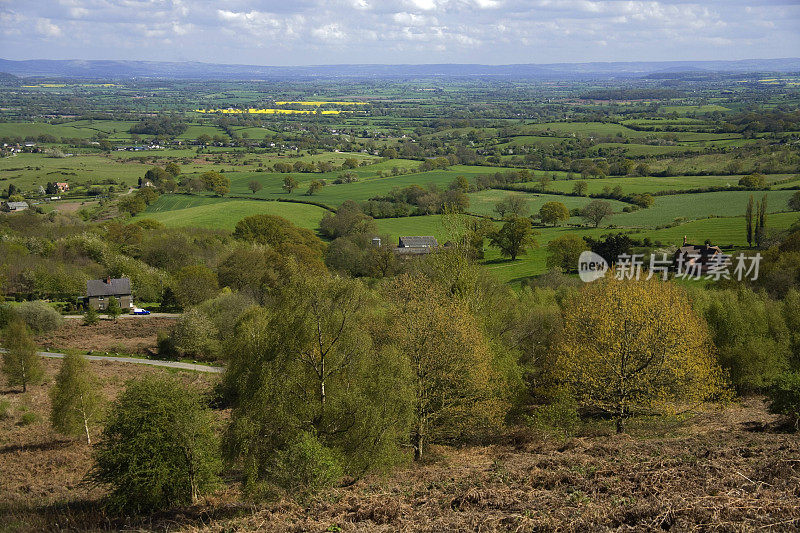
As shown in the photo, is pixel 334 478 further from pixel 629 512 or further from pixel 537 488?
pixel 629 512

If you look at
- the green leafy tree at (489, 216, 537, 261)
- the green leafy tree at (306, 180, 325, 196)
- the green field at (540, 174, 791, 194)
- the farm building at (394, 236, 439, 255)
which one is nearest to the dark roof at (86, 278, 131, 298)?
the farm building at (394, 236, 439, 255)

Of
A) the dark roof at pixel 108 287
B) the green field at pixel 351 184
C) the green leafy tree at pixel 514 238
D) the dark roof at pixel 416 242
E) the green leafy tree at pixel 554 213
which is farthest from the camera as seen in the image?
the green field at pixel 351 184

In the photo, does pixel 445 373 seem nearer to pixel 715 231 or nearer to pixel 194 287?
pixel 194 287

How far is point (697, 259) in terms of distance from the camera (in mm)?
53750

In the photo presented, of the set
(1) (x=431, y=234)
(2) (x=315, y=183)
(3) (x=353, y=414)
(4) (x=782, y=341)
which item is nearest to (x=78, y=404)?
(3) (x=353, y=414)

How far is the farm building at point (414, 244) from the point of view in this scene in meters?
73.5

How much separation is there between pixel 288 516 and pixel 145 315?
49538 millimetres

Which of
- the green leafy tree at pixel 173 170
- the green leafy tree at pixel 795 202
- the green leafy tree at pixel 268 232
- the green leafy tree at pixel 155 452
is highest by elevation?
the green leafy tree at pixel 173 170

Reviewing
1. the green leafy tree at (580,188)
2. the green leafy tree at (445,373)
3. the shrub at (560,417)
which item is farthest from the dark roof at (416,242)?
the shrub at (560,417)

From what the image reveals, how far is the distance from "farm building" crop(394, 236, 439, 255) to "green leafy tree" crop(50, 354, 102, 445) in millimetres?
48690

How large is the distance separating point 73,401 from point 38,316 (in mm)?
25038

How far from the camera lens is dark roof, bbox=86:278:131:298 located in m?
57.0

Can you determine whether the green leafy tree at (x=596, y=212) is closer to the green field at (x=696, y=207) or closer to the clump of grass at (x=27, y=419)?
the green field at (x=696, y=207)

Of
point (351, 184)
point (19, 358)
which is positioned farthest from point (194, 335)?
point (351, 184)
